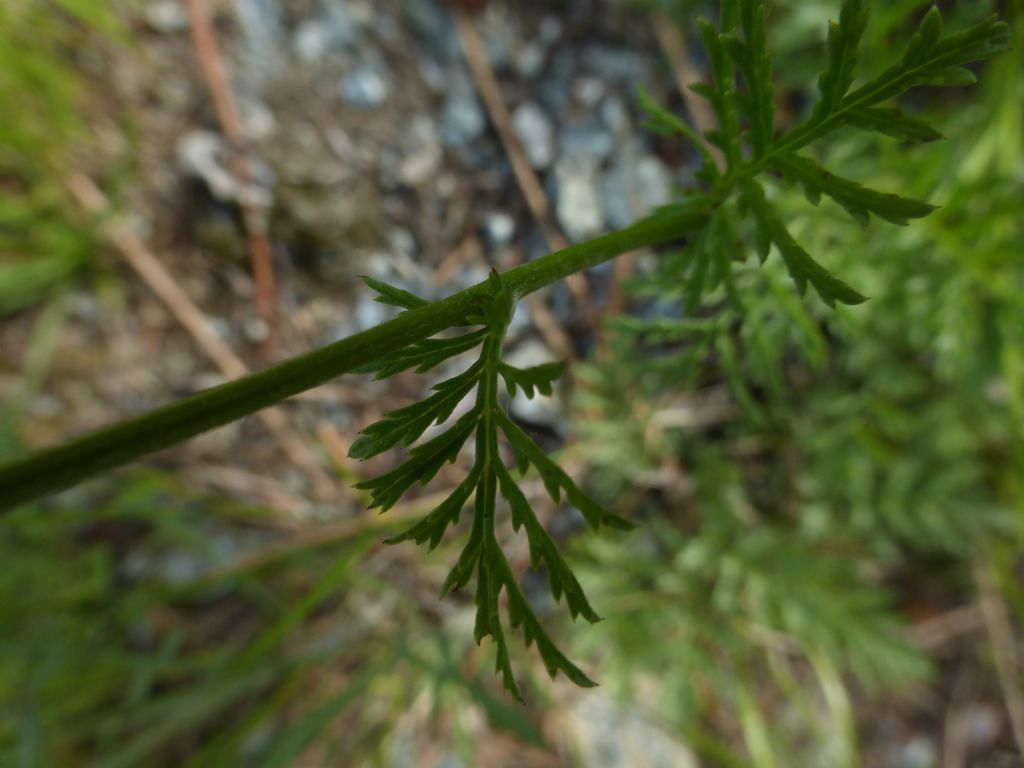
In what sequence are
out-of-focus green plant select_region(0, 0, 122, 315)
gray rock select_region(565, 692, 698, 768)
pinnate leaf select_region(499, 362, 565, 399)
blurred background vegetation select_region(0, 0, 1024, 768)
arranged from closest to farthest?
1. pinnate leaf select_region(499, 362, 565, 399)
2. blurred background vegetation select_region(0, 0, 1024, 768)
3. out-of-focus green plant select_region(0, 0, 122, 315)
4. gray rock select_region(565, 692, 698, 768)

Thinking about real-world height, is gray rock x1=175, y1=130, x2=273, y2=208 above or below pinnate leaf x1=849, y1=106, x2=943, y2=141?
above

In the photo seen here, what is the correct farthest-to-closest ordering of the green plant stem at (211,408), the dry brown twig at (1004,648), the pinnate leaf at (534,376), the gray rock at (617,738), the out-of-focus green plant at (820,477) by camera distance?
the dry brown twig at (1004,648) → the gray rock at (617,738) → the out-of-focus green plant at (820,477) → the pinnate leaf at (534,376) → the green plant stem at (211,408)

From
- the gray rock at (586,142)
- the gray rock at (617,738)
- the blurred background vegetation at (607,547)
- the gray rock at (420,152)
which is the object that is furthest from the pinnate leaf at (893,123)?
the gray rock at (617,738)

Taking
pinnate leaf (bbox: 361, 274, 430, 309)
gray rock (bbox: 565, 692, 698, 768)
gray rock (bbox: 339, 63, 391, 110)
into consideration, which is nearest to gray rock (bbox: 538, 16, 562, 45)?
gray rock (bbox: 339, 63, 391, 110)

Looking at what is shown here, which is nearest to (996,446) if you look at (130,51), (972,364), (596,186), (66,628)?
(972,364)

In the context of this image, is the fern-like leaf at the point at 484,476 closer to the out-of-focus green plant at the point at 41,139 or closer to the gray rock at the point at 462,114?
the gray rock at the point at 462,114

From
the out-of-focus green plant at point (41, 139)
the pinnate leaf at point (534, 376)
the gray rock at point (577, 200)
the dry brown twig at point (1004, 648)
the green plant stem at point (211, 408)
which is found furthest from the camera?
the dry brown twig at point (1004, 648)

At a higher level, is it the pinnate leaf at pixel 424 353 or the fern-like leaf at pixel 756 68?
the fern-like leaf at pixel 756 68

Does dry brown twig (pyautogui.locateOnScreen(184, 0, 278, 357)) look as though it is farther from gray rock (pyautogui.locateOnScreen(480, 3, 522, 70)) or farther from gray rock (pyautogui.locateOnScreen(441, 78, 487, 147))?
gray rock (pyautogui.locateOnScreen(480, 3, 522, 70))
